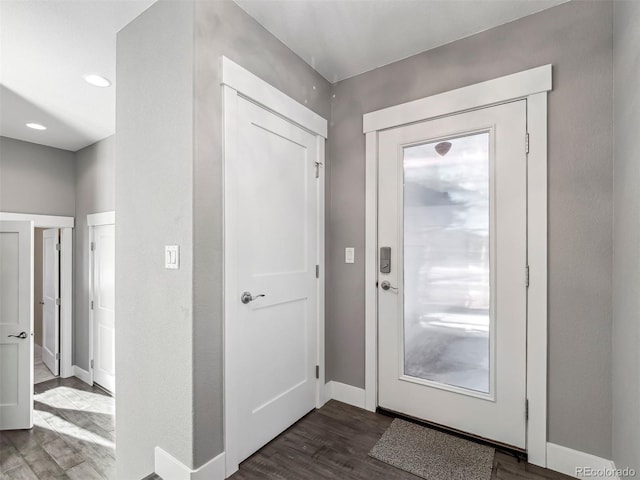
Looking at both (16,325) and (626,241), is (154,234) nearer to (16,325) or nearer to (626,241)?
(626,241)

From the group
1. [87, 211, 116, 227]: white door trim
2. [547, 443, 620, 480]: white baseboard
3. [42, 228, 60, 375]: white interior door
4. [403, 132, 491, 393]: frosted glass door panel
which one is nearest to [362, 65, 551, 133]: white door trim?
[403, 132, 491, 393]: frosted glass door panel

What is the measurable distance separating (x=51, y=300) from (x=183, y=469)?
4036 mm

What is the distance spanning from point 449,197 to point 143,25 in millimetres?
2060

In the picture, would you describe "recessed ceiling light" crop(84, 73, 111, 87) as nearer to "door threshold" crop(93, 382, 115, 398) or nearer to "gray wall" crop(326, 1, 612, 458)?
"gray wall" crop(326, 1, 612, 458)

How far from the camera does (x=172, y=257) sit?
160 centimetres

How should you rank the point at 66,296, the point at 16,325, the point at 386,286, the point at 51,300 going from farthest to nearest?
the point at 51,300 < the point at 66,296 < the point at 16,325 < the point at 386,286

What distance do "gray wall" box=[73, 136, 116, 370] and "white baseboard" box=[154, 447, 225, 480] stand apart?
295 cm

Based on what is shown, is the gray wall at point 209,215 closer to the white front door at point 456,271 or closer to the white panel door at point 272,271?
the white panel door at point 272,271

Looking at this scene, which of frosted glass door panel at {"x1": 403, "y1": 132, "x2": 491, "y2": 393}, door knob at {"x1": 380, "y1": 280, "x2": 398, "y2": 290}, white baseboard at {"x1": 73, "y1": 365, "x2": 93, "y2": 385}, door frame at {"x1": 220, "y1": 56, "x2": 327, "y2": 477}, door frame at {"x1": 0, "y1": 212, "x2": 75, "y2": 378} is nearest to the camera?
door frame at {"x1": 220, "y1": 56, "x2": 327, "y2": 477}

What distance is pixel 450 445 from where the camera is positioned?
6.27ft

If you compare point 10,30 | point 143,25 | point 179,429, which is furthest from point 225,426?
point 10,30

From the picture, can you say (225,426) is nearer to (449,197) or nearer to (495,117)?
(449,197)

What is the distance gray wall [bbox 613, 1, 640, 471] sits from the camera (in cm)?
128

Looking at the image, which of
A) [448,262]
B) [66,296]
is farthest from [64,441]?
[448,262]
